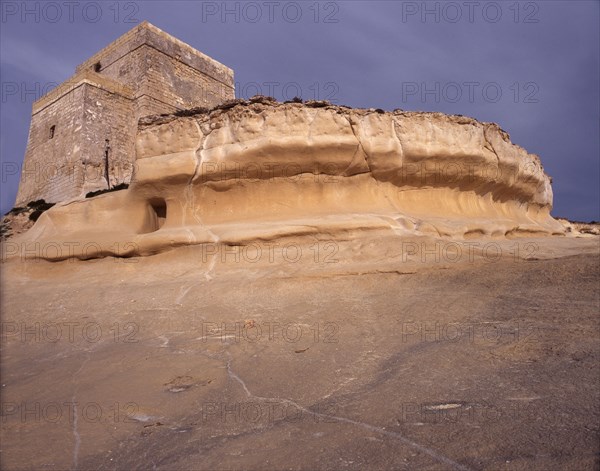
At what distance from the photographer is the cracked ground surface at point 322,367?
1563 mm

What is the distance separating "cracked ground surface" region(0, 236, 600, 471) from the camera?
1.56 meters

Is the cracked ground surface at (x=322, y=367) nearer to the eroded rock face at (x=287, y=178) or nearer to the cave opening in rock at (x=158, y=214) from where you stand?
the eroded rock face at (x=287, y=178)

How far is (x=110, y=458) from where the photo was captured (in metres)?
1.73

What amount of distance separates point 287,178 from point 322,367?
2858 millimetres

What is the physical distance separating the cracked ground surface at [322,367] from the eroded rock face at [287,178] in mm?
651

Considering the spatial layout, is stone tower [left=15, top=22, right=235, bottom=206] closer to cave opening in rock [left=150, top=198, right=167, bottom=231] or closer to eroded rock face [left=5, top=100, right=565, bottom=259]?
cave opening in rock [left=150, top=198, right=167, bottom=231]

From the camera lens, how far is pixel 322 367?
2.36 meters

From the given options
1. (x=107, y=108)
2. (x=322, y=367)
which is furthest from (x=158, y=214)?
(x=107, y=108)

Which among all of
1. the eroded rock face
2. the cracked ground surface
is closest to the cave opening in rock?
the eroded rock face

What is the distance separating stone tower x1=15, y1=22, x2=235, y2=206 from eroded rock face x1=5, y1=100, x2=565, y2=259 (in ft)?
44.1

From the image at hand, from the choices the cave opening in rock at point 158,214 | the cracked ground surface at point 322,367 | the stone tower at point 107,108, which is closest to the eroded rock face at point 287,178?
the cave opening in rock at point 158,214

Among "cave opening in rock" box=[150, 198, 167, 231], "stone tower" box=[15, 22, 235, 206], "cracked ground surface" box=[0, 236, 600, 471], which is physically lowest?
"cracked ground surface" box=[0, 236, 600, 471]

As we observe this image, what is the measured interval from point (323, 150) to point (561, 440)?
3712mm

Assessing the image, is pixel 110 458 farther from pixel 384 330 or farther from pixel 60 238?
pixel 60 238
